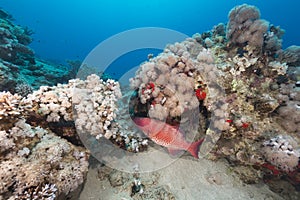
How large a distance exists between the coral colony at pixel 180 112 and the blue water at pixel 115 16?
80.4m

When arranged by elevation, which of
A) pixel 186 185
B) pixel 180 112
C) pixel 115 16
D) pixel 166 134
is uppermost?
pixel 115 16

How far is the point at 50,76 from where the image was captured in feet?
28.3

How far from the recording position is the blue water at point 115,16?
272 ft

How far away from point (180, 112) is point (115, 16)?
14244 centimetres

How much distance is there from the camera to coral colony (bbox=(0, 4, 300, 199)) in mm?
2228

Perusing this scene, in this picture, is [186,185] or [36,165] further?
[186,185]

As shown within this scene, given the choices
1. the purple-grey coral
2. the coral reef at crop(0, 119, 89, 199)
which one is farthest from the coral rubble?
the purple-grey coral

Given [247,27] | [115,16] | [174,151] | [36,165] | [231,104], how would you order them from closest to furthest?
[36,165], [174,151], [231,104], [247,27], [115,16]

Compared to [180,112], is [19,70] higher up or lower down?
lower down

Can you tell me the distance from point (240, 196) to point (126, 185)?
1.98 metres

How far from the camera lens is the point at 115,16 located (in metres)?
130

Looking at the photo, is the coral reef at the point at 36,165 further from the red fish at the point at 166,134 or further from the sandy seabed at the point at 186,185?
the red fish at the point at 166,134

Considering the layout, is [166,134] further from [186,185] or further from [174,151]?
[186,185]

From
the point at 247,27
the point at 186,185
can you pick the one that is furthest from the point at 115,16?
the point at 186,185
